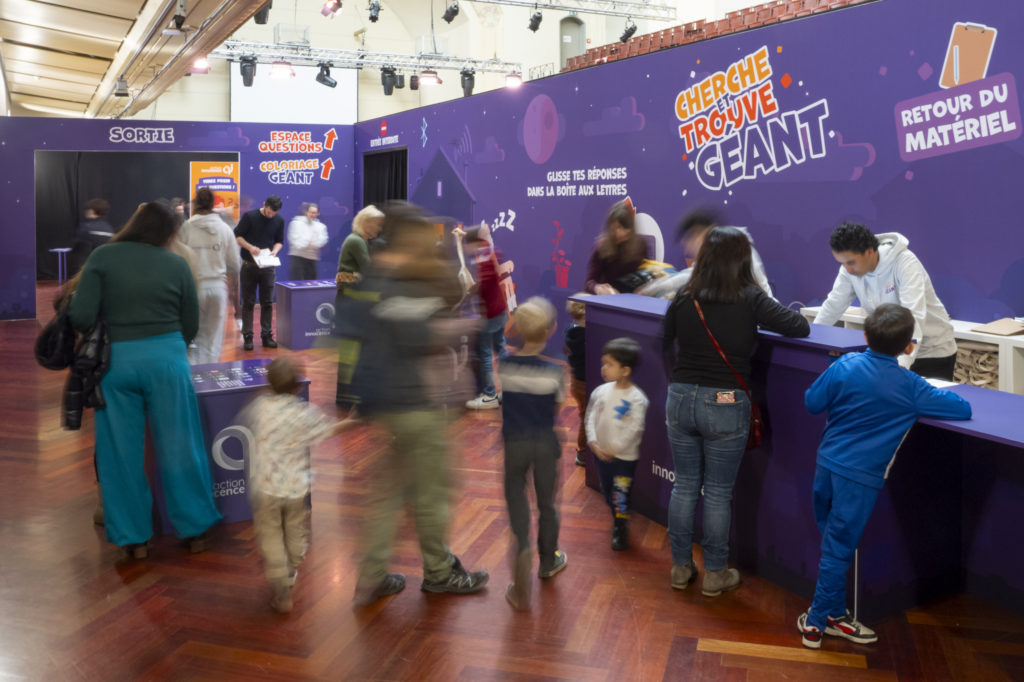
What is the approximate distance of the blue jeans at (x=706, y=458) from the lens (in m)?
3.12

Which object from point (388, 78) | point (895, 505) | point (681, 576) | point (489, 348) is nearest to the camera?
point (895, 505)

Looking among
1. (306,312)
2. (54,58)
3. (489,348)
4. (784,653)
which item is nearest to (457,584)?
(784,653)

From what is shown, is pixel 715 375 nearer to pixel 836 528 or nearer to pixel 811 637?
pixel 836 528

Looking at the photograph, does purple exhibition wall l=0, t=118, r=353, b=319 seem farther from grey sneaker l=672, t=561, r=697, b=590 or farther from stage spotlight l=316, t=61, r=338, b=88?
grey sneaker l=672, t=561, r=697, b=590

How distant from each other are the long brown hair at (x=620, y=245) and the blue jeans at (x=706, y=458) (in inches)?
59.6

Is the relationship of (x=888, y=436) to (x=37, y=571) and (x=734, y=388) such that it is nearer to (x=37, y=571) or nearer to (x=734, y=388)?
(x=734, y=388)

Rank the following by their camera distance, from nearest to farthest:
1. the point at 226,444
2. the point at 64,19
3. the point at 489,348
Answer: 1. the point at 226,444
2. the point at 489,348
3. the point at 64,19

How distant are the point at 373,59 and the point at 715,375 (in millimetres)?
16344

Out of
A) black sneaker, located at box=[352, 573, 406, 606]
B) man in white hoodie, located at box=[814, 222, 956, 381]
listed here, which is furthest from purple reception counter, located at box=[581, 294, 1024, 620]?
black sneaker, located at box=[352, 573, 406, 606]

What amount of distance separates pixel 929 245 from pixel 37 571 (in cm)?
478

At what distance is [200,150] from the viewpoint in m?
12.3

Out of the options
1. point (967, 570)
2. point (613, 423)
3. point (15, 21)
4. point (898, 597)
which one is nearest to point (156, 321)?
point (613, 423)

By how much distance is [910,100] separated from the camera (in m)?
4.89

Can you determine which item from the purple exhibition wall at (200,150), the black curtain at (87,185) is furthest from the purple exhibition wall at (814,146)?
the black curtain at (87,185)
